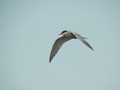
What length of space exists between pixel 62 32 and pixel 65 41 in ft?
2.73

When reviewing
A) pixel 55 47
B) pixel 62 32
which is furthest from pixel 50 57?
pixel 62 32

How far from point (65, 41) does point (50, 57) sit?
150cm

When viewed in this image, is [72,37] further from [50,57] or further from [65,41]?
[50,57]

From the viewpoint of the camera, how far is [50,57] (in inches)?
471

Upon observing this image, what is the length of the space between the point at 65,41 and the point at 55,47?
2.60 feet

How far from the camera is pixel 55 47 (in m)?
12.3

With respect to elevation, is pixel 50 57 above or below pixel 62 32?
below

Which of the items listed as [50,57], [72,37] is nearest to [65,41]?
[72,37]

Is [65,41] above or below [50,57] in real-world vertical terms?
above

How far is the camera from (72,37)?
11852 millimetres

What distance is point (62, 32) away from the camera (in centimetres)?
1172

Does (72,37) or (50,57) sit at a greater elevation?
(72,37)

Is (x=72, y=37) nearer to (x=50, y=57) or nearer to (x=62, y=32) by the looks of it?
(x=62, y=32)

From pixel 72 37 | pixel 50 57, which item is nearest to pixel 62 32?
pixel 72 37
